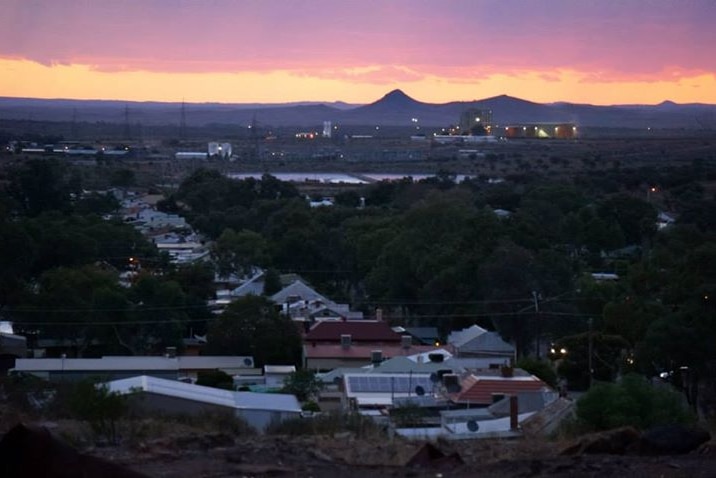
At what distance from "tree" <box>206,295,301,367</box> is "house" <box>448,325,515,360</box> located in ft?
11.3

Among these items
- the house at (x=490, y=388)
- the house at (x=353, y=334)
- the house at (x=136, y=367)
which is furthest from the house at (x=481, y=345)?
the house at (x=490, y=388)

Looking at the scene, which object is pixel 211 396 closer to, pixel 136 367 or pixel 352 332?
pixel 136 367

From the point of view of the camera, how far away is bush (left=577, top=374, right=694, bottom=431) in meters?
12.0

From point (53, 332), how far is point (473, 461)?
59.7 feet

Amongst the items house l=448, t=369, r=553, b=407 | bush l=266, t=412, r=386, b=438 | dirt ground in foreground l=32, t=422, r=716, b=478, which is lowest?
house l=448, t=369, r=553, b=407

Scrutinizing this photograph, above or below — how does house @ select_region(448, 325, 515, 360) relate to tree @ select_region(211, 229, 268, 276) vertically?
below

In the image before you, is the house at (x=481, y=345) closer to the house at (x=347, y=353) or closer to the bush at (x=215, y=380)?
the house at (x=347, y=353)

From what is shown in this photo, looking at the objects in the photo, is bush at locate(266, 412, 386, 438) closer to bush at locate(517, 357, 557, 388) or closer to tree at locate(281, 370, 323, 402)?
tree at locate(281, 370, 323, 402)

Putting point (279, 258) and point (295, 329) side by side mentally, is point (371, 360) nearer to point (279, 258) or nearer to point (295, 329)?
point (295, 329)

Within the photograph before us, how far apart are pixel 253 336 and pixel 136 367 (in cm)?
391

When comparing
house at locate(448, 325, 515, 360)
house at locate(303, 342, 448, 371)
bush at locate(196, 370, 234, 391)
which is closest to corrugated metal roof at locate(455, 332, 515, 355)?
house at locate(448, 325, 515, 360)

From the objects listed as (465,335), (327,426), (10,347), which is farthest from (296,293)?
(327,426)

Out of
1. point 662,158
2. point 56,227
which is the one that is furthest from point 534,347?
point 662,158

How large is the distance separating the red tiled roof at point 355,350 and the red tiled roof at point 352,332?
13.8 inches
